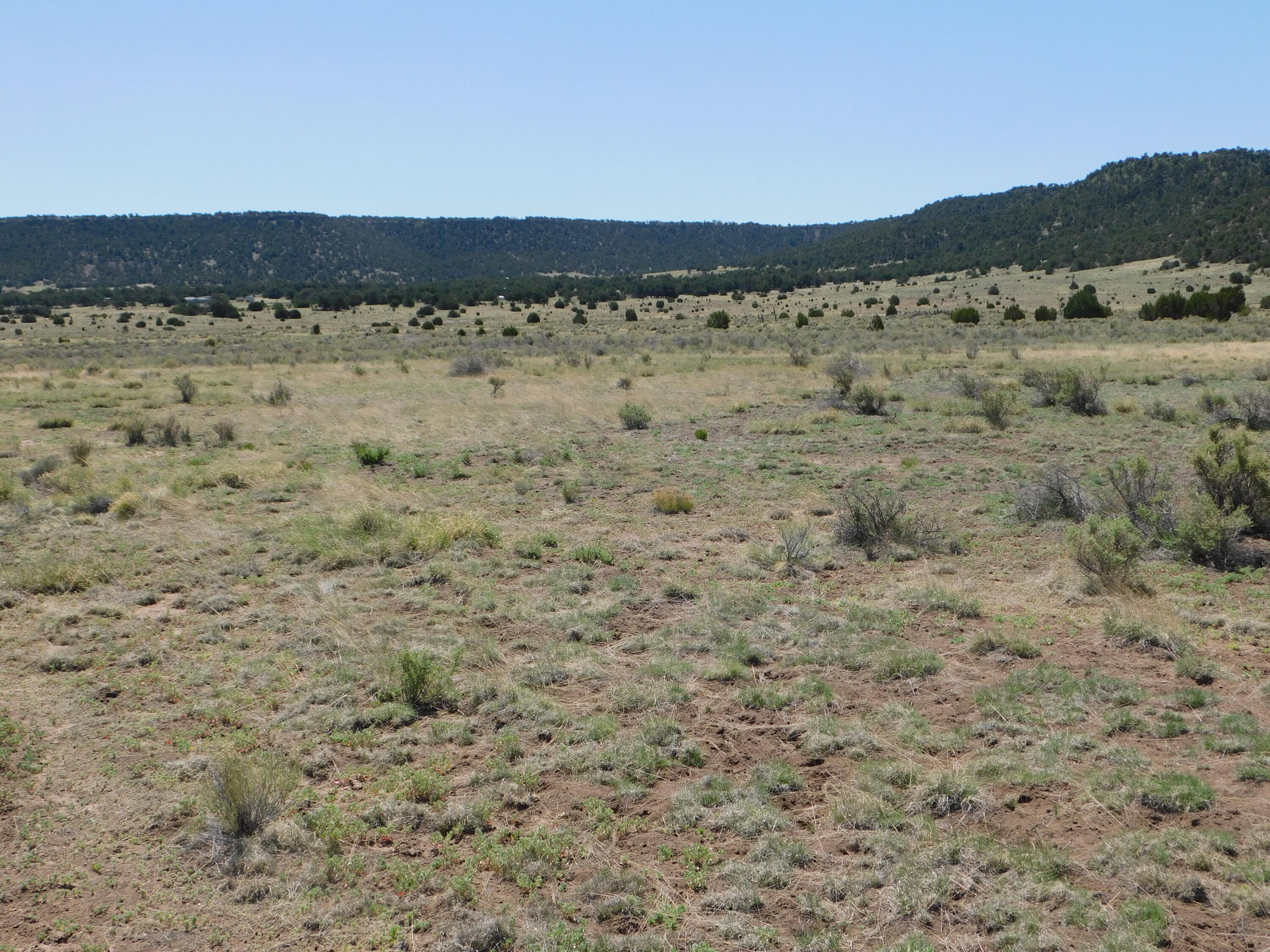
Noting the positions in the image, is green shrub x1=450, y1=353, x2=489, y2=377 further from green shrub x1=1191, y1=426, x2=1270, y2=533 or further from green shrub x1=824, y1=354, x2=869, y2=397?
green shrub x1=1191, y1=426, x2=1270, y2=533

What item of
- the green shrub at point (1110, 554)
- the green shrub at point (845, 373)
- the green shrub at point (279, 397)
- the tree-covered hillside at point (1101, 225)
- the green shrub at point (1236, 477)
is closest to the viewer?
the green shrub at point (1110, 554)

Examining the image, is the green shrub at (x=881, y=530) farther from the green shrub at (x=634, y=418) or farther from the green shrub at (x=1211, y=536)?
the green shrub at (x=634, y=418)

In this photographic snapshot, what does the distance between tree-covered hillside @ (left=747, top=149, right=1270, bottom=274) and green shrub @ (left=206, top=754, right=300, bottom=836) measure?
7621cm

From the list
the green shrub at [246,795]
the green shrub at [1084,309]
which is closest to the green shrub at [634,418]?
the green shrub at [246,795]

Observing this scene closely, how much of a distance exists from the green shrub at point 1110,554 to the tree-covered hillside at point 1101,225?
6926 cm

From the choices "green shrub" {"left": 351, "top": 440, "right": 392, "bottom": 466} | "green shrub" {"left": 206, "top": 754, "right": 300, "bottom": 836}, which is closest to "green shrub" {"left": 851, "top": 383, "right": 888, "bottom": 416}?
"green shrub" {"left": 351, "top": 440, "right": 392, "bottom": 466}

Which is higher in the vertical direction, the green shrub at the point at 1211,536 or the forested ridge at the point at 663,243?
the forested ridge at the point at 663,243

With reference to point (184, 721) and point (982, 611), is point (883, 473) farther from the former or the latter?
point (184, 721)

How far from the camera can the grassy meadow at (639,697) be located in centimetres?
435

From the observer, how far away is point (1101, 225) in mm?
91000

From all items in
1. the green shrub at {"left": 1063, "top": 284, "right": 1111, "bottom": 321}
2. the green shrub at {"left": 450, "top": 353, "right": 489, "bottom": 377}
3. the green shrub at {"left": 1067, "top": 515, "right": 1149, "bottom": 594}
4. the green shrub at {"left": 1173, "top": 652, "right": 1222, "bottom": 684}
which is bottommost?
the green shrub at {"left": 1173, "top": 652, "right": 1222, "bottom": 684}

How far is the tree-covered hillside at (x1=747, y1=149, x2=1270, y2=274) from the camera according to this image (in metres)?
76.1

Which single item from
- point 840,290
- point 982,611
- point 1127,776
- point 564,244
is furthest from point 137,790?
point 564,244

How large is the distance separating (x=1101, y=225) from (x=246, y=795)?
338 ft
